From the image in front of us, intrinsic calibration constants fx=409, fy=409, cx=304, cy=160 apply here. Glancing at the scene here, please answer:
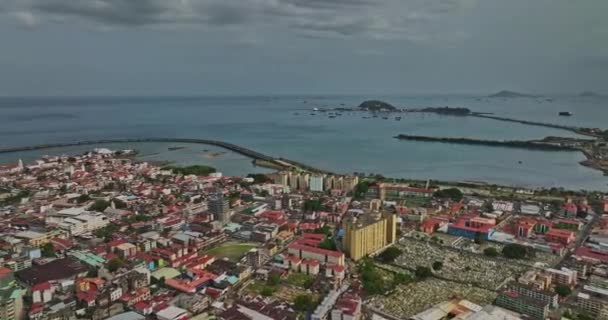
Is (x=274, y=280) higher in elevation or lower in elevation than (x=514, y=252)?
lower

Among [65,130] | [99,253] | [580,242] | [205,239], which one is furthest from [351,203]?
[65,130]

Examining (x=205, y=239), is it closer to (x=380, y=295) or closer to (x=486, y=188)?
(x=380, y=295)

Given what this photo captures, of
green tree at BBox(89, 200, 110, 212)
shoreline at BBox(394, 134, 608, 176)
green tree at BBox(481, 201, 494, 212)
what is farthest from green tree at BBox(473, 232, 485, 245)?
shoreline at BBox(394, 134, 608, 176)

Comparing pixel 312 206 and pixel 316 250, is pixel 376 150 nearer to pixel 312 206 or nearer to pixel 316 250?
pixel 312 206

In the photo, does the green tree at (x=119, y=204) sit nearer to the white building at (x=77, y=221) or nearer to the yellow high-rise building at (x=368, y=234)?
the white building at (x=77, y=221)

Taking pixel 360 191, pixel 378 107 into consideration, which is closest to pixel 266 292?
pixel 360 191

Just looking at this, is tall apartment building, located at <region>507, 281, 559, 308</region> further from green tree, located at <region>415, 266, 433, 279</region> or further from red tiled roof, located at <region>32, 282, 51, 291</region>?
red tiled roof, located at <region>32, 282, 51, 291</region>
